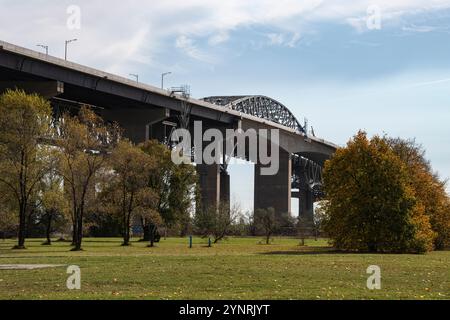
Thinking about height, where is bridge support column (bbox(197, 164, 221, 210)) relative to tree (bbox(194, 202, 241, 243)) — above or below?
above

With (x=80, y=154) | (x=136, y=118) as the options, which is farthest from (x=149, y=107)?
(x=80, y=154)

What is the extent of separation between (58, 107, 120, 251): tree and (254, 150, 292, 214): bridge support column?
68.7 meters

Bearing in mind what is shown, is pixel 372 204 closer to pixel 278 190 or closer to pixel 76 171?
pixel 76 171

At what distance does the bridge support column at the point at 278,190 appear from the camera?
115062 millimetres

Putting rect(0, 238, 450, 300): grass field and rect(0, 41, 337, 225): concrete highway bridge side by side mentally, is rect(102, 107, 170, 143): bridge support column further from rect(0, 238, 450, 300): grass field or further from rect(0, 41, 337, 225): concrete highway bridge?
rect(0, 238, 450, 300): grass field

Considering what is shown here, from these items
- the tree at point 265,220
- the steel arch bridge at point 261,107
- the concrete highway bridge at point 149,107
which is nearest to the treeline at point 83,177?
the tree at point 265,220

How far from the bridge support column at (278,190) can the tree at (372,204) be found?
2699 inches

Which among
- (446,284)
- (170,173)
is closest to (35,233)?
(170,173)

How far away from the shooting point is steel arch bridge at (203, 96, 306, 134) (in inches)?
4902

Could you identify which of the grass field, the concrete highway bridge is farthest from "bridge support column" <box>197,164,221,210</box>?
the grass field

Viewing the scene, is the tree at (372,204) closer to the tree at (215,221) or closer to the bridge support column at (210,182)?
the tree at (215,221)

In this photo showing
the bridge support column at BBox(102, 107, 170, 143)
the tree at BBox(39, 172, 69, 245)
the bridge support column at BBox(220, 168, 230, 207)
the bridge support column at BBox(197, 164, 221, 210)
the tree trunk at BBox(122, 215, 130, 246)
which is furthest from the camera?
the bridge support column at BBox(220, 168, 230, 207)
